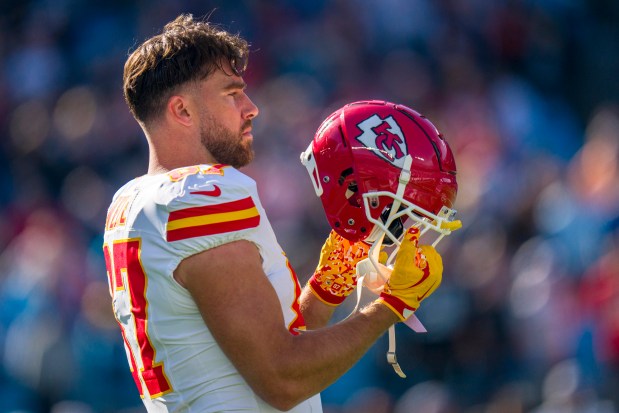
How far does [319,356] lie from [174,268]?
15.9 inches

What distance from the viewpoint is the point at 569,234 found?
4.82 meters

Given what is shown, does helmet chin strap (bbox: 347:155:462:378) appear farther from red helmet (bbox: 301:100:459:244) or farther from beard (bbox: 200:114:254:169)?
beard (bbox: 200:114:254:169)

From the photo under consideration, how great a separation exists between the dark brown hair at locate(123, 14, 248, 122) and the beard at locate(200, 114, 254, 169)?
5.2 inches

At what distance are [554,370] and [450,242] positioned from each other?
3.14 ft

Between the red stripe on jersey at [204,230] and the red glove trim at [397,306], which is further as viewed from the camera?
the red glove trim at [397,306]

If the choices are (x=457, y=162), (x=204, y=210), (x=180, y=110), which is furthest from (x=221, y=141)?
(x=457, y=162)

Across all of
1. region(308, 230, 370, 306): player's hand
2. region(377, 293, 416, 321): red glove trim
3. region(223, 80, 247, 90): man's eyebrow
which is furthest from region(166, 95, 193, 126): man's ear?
region(377, 293, 416, 321): red glove trim

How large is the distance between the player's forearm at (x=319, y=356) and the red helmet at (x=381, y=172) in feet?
0.93

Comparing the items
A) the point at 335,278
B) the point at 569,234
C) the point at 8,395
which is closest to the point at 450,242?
the point at 569,234

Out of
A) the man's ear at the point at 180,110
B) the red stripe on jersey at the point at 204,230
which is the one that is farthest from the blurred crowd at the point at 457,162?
the red stripe on jersey at the point at 204,230

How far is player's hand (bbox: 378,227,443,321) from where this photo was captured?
8.09ft

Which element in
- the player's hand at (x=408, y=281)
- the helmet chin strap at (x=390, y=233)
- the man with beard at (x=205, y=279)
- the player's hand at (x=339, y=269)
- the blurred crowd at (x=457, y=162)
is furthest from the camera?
the blurred crowd at (x=457, y=162)

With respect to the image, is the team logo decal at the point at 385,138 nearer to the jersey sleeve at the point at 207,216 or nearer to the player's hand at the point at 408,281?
the player's hand at the point at 408,281

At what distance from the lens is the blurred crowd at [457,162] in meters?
4.81
